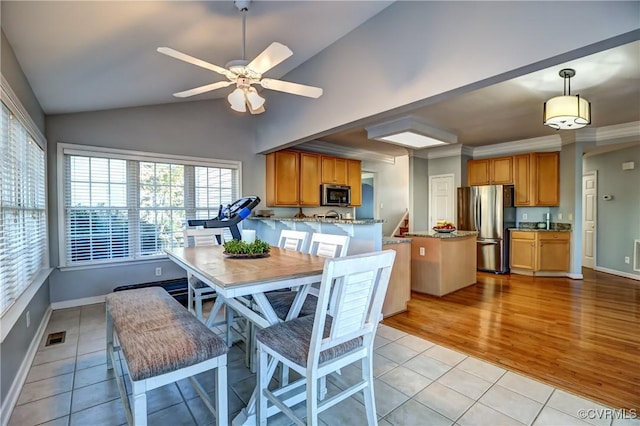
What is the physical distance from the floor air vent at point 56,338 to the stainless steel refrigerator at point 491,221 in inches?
240

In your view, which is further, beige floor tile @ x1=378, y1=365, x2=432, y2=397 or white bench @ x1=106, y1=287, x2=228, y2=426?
beige floor tile @ x1=378, y1=365, x2=432, y2=397

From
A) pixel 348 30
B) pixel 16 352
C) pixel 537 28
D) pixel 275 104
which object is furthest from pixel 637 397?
pixel 275 104

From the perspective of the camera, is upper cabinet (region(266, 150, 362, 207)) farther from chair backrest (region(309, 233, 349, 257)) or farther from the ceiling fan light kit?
the ceiling fan light kit

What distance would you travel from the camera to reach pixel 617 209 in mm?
5395

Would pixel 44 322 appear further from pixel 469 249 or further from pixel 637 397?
pixel 469 249

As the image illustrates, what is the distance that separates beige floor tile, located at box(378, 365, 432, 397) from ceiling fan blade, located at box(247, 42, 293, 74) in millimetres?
2271

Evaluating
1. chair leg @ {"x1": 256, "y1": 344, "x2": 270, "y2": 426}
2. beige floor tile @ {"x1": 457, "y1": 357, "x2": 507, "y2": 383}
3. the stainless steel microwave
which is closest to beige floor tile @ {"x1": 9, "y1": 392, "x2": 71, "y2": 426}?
chair leg @ {"x1": 256, "y1": 344, "x2": 270, "y2": 426}

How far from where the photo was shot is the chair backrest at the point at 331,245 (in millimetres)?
2236

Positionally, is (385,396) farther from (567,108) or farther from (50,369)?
(567,108)

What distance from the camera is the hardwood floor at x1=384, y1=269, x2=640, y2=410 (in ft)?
7.04

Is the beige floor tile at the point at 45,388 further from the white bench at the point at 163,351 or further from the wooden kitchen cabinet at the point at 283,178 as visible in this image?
the wooden kitchen cabinet at the point at 283,178

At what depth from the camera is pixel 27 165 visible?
2.54 meters

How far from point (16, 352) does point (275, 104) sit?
12.2 ft

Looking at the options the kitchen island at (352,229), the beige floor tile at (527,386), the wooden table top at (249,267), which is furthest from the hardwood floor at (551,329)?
the wooden table top at (249,267)
